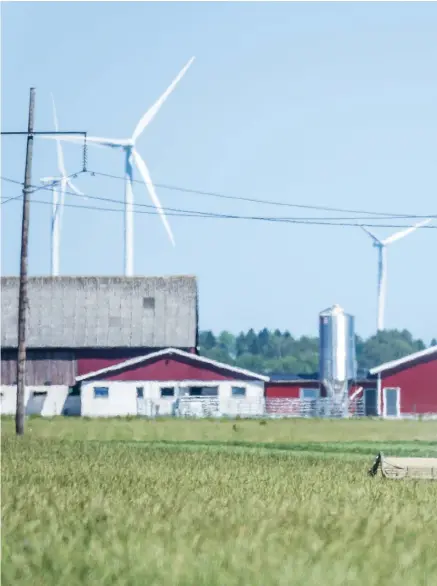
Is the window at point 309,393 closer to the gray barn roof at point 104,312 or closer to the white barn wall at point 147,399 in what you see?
the white barn wall at point 147,399

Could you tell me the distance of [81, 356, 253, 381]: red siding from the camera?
69500 mm

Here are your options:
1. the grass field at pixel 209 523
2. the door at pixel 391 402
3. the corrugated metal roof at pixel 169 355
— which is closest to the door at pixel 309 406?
the corrugated metal roof at pixel 169 355

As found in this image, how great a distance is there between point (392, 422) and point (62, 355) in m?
21.5

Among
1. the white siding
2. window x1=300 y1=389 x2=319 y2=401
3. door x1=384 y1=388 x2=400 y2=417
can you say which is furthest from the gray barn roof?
door x1=384 y1=388 x2=400 y2=417

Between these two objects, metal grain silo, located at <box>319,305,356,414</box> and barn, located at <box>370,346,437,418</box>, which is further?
metal grain silo, located at <box>319,305,356,414</box>

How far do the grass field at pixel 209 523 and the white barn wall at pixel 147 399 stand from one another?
37.1 m

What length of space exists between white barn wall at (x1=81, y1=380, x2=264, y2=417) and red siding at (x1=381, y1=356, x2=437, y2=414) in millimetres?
7021

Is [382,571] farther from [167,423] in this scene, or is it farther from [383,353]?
[383,353]

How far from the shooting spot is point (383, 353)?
172 m

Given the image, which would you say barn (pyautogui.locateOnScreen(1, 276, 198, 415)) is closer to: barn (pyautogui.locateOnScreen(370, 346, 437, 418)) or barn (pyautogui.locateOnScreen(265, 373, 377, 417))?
barn (pyautogui.locateOnScreen(265, 373, 377, 417))

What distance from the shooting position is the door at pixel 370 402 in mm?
71250

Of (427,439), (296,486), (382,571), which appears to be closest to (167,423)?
(427,439)

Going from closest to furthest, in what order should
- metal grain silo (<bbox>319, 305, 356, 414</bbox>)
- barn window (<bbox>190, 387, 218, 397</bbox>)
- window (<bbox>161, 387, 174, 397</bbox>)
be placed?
window (<bbox>161, 387, 174, 397</bbox>) → barn window (<bbox>190, 387, 218, 397</bbox>) → metal grain silo (<bbox>319, 305, 356, 414</bbox>)

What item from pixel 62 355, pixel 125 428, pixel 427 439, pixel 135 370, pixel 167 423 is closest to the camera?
pixel 427 439
